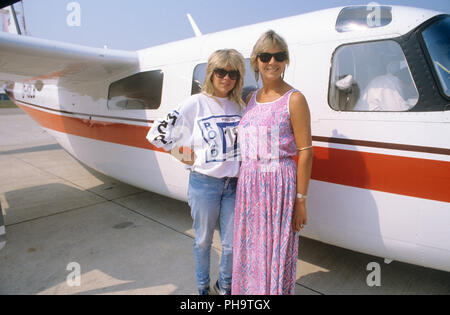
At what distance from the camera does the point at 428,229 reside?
2061mm

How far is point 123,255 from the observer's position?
3.26 meters

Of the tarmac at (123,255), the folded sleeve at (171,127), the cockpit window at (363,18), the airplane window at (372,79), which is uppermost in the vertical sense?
the cockpit window at (363,18)

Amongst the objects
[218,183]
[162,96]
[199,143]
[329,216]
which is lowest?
[329,216]

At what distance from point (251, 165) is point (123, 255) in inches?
83.9

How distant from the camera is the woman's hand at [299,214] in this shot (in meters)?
1.86

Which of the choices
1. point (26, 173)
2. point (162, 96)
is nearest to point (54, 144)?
point (26, 173)

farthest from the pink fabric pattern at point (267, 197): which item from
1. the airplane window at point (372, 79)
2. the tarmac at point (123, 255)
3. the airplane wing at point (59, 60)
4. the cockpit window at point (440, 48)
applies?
the airplane wing at point (59, 60)

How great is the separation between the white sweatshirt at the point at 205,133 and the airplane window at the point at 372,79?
91cm

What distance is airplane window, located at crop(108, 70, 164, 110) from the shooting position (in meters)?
3.72

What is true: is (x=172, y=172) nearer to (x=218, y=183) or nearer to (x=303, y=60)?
(x=218, y=183)

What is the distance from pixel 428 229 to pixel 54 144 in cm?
1183

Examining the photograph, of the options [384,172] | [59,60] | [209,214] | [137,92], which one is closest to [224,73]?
[209,214]

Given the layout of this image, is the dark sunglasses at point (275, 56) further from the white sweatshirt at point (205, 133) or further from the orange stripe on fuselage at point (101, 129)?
the orange stripe on fuselage at point (101, 129)

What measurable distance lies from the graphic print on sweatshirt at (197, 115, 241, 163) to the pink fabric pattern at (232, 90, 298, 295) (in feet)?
0.35
